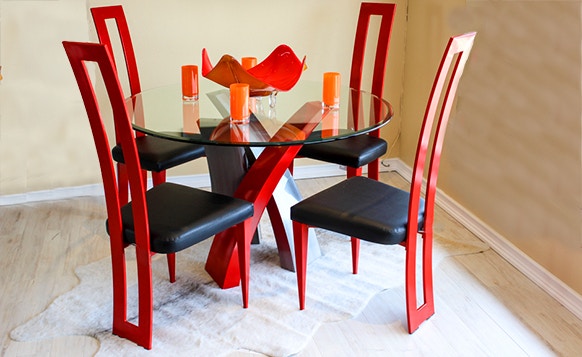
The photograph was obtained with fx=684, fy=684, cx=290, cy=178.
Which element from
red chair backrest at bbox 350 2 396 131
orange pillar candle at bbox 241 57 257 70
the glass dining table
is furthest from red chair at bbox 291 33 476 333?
orange pillar candle at bbox 241 57 257 70

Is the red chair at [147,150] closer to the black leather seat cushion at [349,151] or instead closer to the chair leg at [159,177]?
the chair leg at [159,177]

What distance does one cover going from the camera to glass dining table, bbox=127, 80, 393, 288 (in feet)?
7.71

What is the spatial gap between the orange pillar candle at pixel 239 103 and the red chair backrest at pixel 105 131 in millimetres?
456

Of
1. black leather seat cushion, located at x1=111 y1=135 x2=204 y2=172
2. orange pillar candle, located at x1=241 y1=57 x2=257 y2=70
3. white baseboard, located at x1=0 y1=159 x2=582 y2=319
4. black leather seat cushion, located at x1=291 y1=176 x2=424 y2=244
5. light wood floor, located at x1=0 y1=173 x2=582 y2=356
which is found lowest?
light wood floor, located at x1=0 y1=173 x2=582 y2=356

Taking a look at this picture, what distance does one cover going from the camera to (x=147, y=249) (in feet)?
7.25

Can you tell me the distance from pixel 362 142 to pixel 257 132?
2.55 feet

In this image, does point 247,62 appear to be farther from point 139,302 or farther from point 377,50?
point 139,302

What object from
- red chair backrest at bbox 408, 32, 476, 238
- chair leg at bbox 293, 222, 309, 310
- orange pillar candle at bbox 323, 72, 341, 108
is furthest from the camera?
orange pillar candle at bbox 323, 72, 341, 108

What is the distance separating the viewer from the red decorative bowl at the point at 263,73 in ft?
8.46

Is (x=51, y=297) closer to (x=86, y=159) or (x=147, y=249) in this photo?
(x=147, y=249)

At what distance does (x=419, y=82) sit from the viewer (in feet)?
12.4

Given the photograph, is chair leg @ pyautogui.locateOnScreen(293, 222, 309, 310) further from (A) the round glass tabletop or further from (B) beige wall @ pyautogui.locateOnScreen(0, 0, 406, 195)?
(B) beige wall @ pyautogui.locateOnScreen(0, 0, 406, 195)

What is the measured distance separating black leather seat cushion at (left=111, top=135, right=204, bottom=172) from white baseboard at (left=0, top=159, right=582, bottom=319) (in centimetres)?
88

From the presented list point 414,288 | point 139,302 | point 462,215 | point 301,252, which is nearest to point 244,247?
point 301,252
